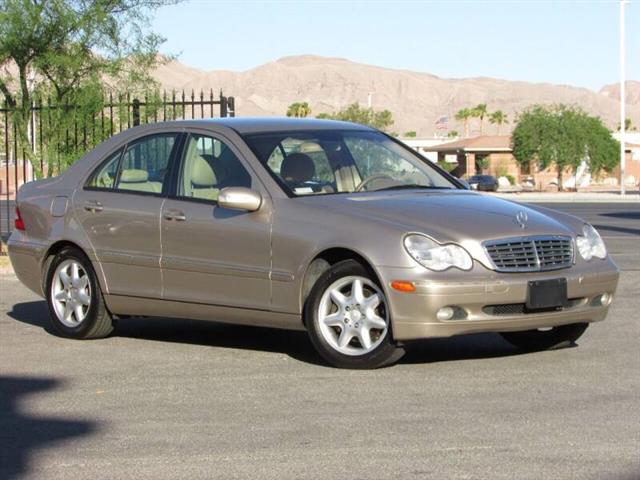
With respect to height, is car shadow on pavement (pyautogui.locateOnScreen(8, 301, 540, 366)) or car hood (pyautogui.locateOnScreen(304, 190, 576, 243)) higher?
car hood (pyautogui.locateOnScreen(304, 190, 576, 243))

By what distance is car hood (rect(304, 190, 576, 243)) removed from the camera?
8.30 meters

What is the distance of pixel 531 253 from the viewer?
8.44 m

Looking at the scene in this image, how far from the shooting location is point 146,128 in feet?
33.9

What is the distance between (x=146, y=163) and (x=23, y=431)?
364 centimetres

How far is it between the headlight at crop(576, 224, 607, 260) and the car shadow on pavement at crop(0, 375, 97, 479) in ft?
11.4

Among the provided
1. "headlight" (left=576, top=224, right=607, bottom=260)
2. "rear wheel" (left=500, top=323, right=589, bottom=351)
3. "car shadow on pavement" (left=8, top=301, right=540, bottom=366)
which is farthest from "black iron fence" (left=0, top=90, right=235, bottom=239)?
"headlight" (left=576, top=224, right=607, bottom=260)

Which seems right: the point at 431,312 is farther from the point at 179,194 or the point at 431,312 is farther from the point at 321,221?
the point at 179,194

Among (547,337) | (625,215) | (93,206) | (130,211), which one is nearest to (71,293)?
(93,206)

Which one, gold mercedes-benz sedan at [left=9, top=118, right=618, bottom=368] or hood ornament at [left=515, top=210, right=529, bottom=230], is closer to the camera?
gold mercedes-benz sedan at [left=9, top=118, right=618, bottom=368]

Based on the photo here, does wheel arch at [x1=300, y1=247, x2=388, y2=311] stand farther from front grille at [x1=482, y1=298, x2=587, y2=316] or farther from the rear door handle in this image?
the rear door handle

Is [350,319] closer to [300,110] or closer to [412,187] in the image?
[412,187]

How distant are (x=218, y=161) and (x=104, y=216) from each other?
1.07 metres

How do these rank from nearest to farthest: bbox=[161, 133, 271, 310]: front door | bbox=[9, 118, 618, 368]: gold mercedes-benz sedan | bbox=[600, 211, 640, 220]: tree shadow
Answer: bbox=[9, 118, 618, 368]: gold mercedes-benz sedan < bbox=[161, 133, 271, 310]: front door < bbox=[600, 211, 640, 220]: tree shadow

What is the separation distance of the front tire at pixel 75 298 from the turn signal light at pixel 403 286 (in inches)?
110
